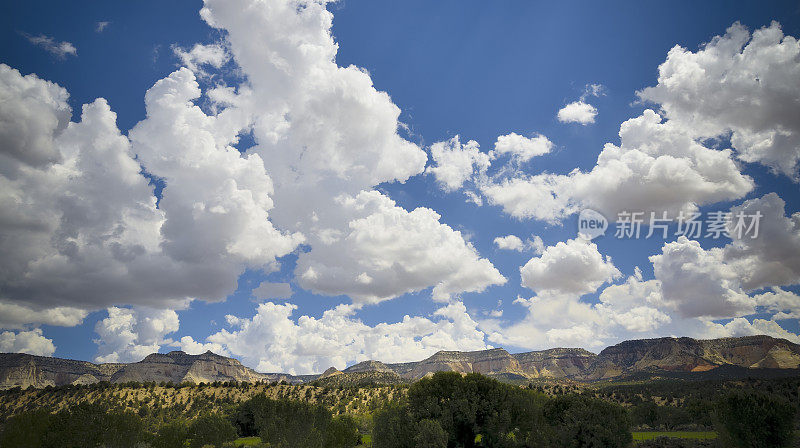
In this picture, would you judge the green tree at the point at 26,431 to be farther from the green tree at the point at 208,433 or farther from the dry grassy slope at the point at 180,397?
the dry grassy slope at the point at 180,397

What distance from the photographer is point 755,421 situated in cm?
6612

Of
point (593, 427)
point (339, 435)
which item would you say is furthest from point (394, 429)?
point (593, 427)

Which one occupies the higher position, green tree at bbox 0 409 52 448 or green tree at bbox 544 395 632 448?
green tree at bbox 0 409 52 448

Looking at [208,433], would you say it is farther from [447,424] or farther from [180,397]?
[180,397]

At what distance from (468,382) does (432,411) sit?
917cm

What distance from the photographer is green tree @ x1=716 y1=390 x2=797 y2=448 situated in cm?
6538

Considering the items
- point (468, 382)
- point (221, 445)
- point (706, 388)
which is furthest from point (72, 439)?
point (706, 388)

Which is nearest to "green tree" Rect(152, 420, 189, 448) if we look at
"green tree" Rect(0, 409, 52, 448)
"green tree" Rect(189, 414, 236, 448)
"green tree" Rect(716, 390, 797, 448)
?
"green tree" Rect(189, 414, 236, 448)

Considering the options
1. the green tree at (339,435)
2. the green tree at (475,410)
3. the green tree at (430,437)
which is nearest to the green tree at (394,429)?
the green tree at (475,410)

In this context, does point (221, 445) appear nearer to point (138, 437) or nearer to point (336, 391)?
point (138, 437)

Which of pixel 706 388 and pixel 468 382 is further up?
pixel 468 382

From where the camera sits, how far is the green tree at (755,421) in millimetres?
65375

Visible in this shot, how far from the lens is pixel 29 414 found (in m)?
60.1

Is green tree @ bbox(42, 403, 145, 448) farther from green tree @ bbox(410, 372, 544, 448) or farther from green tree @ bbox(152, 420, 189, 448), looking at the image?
green tree @ bbox(410, 372, 544, 448)
